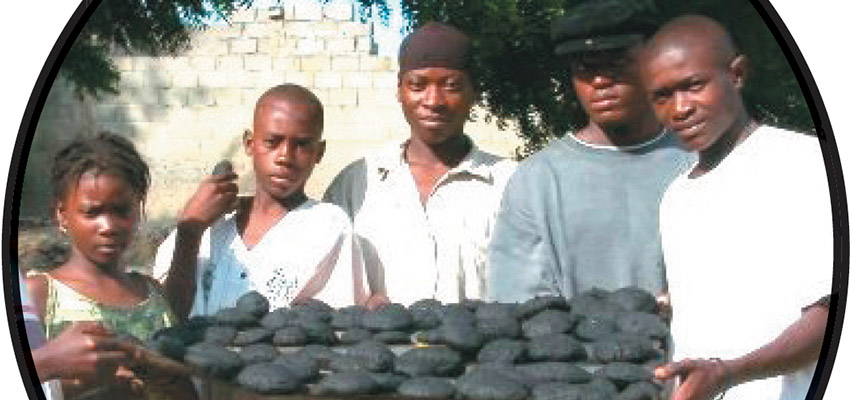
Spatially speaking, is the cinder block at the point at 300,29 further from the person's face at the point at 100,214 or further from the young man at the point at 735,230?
the young man at the point at 735,230

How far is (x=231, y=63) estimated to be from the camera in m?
3.16

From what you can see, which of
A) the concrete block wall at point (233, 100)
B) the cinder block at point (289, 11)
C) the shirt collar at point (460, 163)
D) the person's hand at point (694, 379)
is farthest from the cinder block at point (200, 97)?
the person's hand at point (694, 379)

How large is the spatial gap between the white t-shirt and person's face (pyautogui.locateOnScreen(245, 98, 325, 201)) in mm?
677

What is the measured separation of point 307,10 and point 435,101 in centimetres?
30

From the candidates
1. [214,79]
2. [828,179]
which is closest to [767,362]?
[828,179]

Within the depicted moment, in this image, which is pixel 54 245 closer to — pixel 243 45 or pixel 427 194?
pixel 243 45

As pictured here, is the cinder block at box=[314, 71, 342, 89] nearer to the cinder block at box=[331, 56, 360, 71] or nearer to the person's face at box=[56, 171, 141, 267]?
the cinder block at box=[331, 56, 360, 71]

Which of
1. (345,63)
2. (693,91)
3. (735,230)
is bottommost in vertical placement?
(735,230)

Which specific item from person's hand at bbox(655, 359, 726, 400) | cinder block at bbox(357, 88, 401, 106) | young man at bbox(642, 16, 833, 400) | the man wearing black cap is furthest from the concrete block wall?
person's hand at bbox(655, 359, 726, 400)

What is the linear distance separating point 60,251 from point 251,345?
437 mm

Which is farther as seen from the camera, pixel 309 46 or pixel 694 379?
pixel 309 46

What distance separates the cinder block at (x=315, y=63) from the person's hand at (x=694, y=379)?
85 cm

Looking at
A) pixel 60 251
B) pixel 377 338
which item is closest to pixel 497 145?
pixel 377 338

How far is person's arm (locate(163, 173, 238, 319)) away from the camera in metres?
3.15
